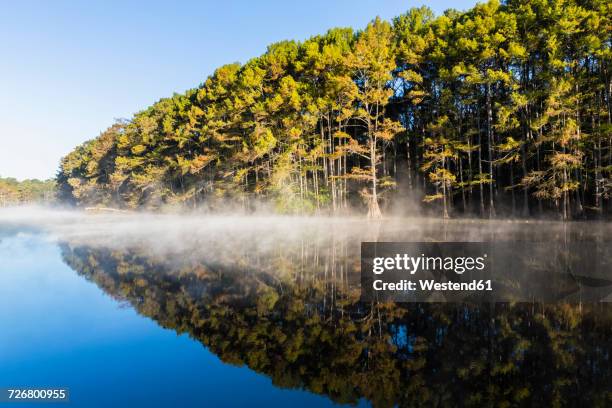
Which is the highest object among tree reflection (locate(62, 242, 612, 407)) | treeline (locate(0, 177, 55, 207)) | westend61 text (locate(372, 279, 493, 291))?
treeline (locate(0, 177, 55, 207))

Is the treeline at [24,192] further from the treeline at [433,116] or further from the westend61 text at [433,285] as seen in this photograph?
the westend61 text at [433,285]

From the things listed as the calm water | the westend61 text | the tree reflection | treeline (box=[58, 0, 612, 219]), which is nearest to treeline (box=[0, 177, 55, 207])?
treeline (box=[58, 0, 612, 219])

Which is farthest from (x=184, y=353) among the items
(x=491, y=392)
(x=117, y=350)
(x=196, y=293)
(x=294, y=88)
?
(x=294, y=88)

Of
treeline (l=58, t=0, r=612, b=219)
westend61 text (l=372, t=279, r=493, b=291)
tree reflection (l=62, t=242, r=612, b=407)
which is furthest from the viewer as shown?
treeline (l=58, t=0, r=612, b=219)

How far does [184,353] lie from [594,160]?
23941 mm

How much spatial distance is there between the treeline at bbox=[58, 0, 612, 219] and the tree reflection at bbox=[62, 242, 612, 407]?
60.4ft

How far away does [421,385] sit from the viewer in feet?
11.7

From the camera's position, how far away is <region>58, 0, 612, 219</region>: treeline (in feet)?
65.8

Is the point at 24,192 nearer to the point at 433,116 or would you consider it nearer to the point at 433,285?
the point at 433,116

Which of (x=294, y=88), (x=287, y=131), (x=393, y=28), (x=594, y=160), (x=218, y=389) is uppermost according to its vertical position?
(x=393, y=28)

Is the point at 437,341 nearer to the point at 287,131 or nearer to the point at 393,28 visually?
the point at 287,131

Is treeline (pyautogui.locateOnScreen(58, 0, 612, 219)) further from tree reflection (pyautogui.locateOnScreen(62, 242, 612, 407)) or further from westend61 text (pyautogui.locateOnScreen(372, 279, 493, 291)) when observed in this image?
tree reflection (pyautogui.locateOnScreen(62, 242, 612, 407))

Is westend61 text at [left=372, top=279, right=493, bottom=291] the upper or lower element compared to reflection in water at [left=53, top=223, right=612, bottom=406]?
lower

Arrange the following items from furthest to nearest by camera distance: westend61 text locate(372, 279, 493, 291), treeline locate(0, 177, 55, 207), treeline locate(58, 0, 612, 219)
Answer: treeline locate(0, 177, 55, 207), treeline locate(58, 0, 612, 219), westend61 text locate(372, 279, 493, 291)
